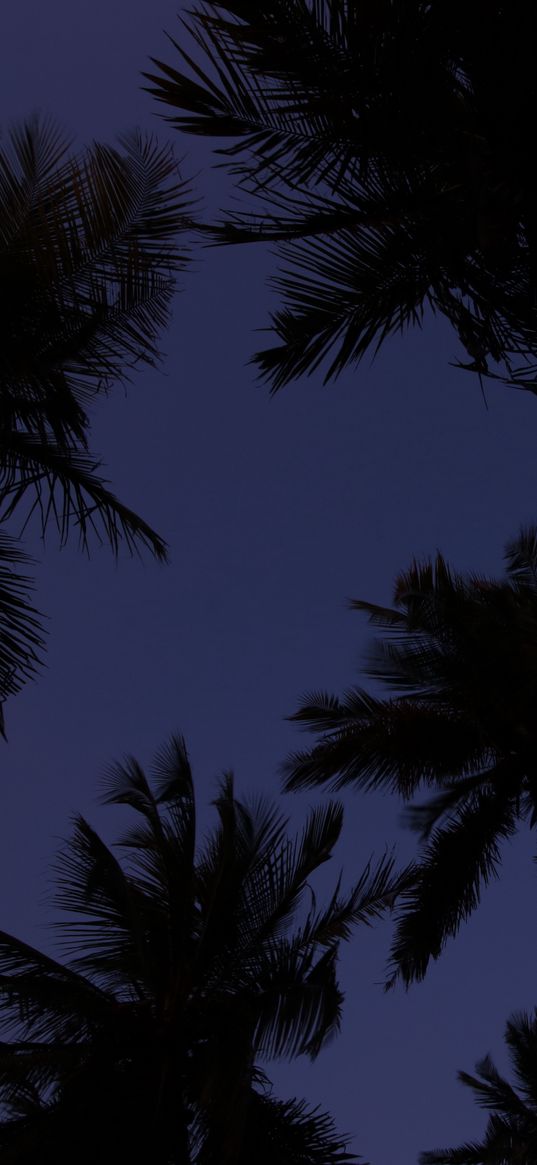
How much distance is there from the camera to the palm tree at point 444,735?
11500 millimetres

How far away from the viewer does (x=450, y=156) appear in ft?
13.1

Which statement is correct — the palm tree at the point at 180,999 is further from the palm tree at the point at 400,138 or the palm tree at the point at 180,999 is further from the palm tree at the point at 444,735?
the palm tree at the point at 400,138

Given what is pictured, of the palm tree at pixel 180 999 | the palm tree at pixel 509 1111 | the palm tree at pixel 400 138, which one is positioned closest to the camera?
the palm tree at pixel 400 138

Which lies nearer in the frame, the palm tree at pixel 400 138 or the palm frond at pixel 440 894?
the palm tree at pixel 400 138

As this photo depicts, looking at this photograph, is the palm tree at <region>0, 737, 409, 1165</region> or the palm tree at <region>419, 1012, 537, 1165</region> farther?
the palm tree at <region>419, 1012, 537, 1165</region>

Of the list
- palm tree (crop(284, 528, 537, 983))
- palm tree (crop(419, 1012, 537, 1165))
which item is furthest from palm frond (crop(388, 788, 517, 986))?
palm tree (crop(419, 1012, 537, 1165))

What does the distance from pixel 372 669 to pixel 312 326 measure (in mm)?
8535

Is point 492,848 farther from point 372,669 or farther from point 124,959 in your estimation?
point 124,959

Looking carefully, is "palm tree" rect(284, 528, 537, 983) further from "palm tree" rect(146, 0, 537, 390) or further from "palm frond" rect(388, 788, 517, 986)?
"palm tree" rect(146, 0, 537, 390)

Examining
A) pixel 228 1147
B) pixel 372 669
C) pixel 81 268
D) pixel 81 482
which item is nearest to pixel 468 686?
pixel 372 669

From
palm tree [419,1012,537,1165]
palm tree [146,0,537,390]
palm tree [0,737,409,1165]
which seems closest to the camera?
palm tree [146,0,537,390]

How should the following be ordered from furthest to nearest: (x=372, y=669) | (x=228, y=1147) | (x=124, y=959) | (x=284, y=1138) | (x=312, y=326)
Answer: (x=372, y=669) → (x=124, y=959) → (x=284, y=1138) → (x=228, y=1147) → (x=312, y=326)

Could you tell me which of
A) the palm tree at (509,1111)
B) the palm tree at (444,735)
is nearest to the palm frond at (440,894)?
the palm tree at (444,735)

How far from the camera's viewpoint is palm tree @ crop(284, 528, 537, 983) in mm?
11500
